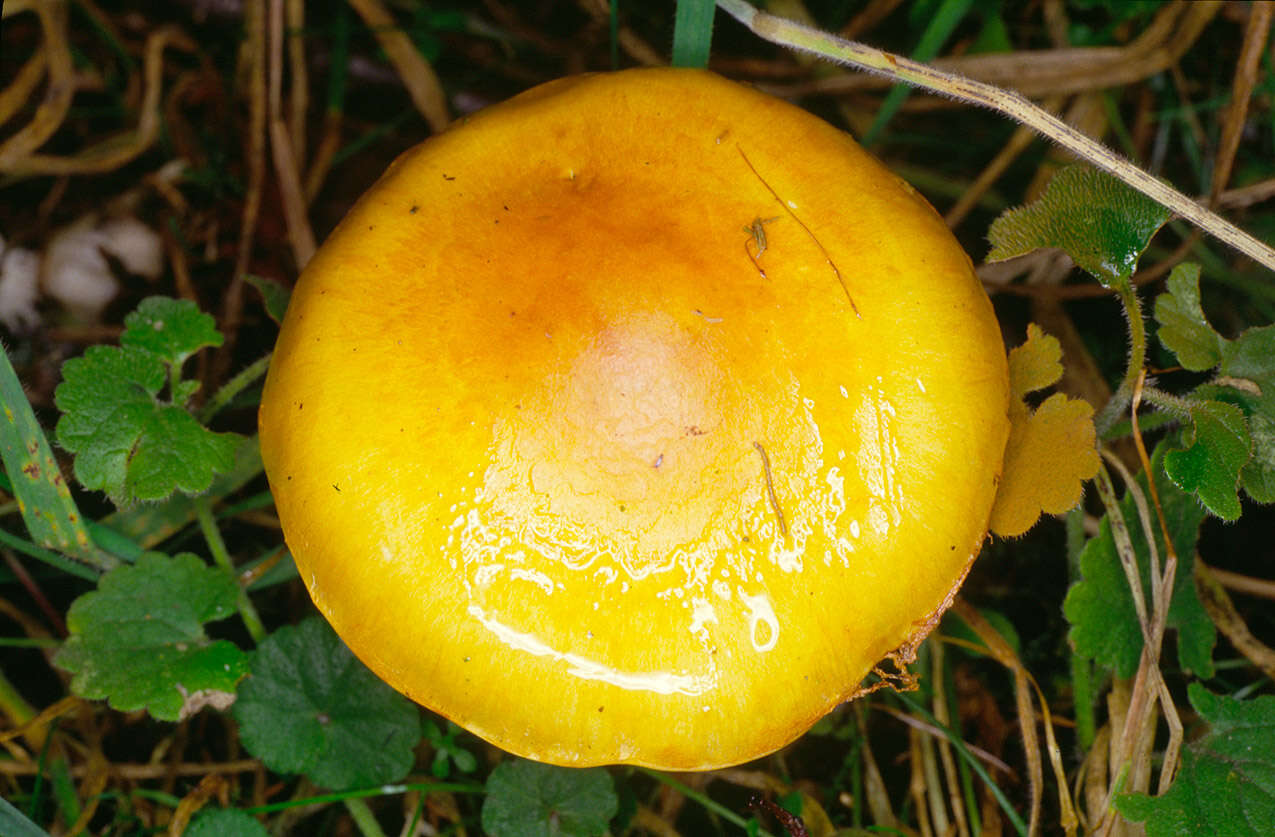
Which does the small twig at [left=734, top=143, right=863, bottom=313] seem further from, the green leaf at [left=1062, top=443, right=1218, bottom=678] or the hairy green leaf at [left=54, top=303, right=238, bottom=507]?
the hairy green leaf at [left=54, top=303, right=238, bottom=507]

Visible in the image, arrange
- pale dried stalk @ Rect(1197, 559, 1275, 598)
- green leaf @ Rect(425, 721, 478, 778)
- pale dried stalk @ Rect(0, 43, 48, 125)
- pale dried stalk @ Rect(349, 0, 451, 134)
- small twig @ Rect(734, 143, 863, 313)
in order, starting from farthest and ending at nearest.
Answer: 1. pale dried stalk @ Rect(349, 0, 451, 134)
2. pale dried stalk @ Rect(0, 43, 48, 125)
3. pale dried stalk @ Rect(1197, 559, 1275, 598)
4. green leaf @ Rect(425, 721, 478, 778)
5. small twig @ Rect(734, 143, 863, 313)

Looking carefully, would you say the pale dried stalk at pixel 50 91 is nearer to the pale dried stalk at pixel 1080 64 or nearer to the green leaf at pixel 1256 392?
the pale dried stalk at pixel 1080 64

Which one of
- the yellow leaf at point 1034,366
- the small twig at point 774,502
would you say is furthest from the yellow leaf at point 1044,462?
the small twig at point 774,502

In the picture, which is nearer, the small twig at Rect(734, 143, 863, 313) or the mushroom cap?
the mushroom cap

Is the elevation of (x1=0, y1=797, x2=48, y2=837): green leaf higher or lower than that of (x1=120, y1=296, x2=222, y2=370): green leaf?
lower

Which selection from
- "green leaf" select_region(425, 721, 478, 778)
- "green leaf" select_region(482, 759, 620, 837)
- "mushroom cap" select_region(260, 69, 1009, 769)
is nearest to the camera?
"mushroom cap" select_region(260, 69, 1009, 769)

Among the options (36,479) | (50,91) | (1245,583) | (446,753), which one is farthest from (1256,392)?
(50,91)

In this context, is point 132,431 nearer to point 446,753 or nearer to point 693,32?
point 446,753

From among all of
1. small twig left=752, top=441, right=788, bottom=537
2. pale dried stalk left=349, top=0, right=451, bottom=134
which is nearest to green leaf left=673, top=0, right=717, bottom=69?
pale dried stalk left=349, top=0, right=451, bottom=134
